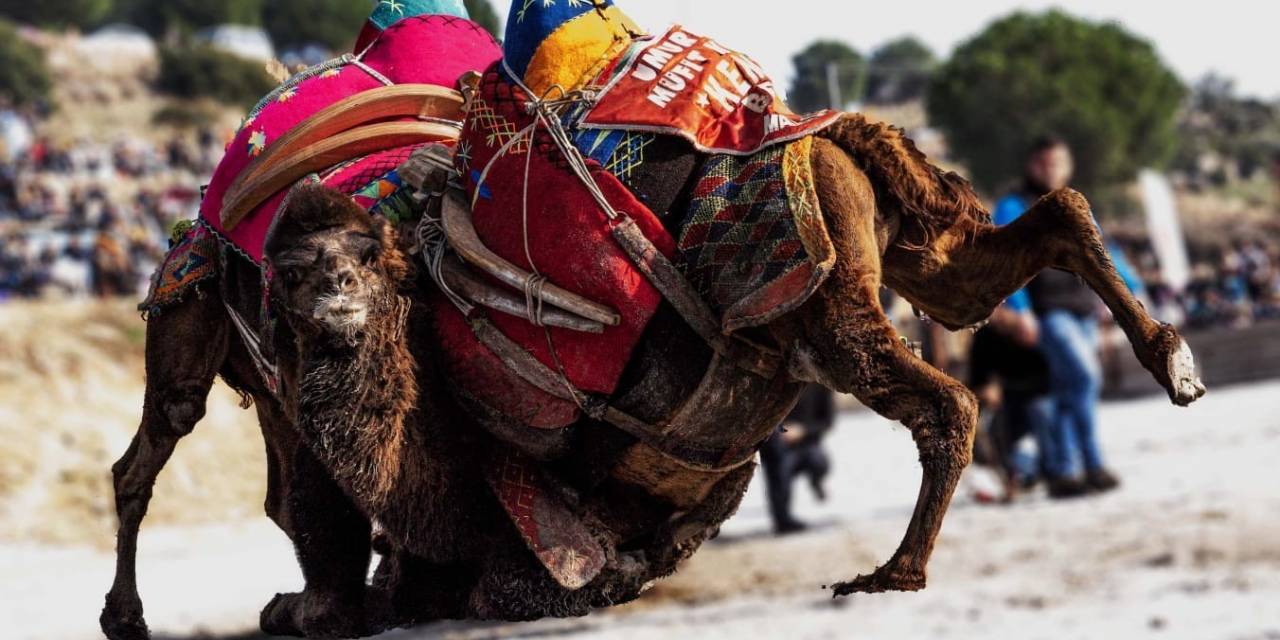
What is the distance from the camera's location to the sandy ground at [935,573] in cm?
905

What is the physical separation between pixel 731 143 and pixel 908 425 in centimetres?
84

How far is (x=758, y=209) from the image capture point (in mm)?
3969

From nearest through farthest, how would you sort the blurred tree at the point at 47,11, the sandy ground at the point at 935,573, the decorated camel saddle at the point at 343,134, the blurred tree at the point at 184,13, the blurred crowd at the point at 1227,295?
the decorated camel saddle at the point at 343,134 < the sandy ground at the point at 935,573 < the blurred crowd at the point at 1227,295 < the blurred tree at the point at 47,11 < the blurred tree at the point at 184,13

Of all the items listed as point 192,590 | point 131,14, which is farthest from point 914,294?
point 131,14

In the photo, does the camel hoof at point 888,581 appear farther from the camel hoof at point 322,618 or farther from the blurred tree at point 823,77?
the blurred tree at point 823,77

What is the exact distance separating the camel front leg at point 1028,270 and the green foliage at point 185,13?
82.0 m

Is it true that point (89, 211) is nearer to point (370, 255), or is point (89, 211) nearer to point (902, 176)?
point (370, 255)

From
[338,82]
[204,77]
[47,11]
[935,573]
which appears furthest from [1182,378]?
[47,11]

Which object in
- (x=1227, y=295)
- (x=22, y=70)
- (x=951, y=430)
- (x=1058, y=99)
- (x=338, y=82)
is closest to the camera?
(x=951, y=430)

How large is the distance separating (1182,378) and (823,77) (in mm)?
4593

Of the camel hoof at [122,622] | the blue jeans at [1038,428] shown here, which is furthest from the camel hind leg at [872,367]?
the blue jeans at [1038,428]

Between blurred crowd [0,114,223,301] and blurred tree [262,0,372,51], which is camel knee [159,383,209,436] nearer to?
blurred crowd [0,114,223,301]

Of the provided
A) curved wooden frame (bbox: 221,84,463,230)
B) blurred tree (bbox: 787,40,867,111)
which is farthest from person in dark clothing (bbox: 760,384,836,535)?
curved wooden frame (bbox: 221,84,463,230)

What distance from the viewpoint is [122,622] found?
5.29 meters
